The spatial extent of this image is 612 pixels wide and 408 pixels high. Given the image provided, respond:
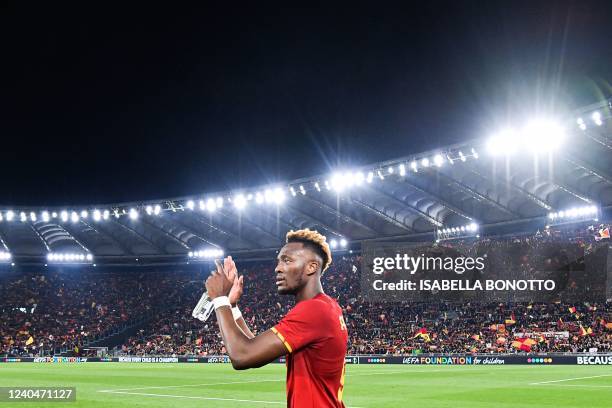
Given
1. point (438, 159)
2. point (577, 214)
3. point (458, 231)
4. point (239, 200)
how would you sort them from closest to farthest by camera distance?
point (438, 159)
point (577, 214)
point (458, 231)
point (239, 200)

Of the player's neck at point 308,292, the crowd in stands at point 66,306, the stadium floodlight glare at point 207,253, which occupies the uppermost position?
the stadium floodlight glare at point 207,253

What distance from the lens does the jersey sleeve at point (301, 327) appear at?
4297mm

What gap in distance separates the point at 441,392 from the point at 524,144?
27.2m

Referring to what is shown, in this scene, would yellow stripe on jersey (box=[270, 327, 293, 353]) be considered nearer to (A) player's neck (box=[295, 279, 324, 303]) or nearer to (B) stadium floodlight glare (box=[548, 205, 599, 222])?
(A) player's neck (box=[295, 279, 324, 303])

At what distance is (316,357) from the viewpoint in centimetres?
447

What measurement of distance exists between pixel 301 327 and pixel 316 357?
0.92 feet

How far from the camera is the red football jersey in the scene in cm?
439

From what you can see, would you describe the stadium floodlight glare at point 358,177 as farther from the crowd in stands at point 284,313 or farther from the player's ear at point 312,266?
the player's ear at point 312,266

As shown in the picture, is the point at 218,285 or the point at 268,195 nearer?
the point at 218,285

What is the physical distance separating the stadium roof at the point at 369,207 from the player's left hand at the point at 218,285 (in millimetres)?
37159

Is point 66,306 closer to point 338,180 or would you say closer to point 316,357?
point 338,180

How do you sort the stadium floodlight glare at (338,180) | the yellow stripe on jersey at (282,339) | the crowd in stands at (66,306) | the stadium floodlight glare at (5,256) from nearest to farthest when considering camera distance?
the yellow stripe on jersey at (282,339)
the stadium floodlight glare at (338,180)
the crowd in stands at (66,306)
the stadium floodlight glare at (5,256)

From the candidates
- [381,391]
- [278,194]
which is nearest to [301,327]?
[381,391]

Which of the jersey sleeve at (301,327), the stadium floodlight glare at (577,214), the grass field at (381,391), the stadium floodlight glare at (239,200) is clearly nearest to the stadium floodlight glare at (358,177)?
the stadium floodlight glare at (239,200)
